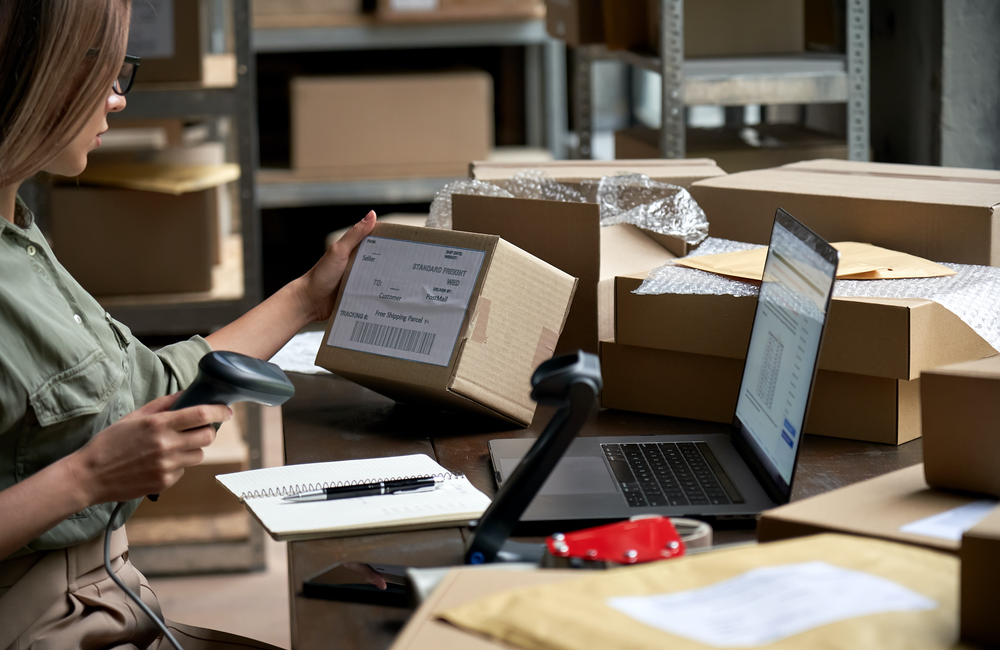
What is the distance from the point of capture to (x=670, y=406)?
129cm

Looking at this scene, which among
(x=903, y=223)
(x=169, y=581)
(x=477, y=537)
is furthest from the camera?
(x=169, y=581)

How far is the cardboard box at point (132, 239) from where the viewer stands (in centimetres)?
228

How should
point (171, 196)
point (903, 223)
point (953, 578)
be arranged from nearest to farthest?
point (953, 578)
point (903, 223)
point (171, 196)

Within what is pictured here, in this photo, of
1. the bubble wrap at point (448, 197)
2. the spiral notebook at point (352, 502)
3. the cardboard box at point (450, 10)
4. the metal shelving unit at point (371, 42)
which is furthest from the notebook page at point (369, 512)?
the cardboard box at point (450, 10)

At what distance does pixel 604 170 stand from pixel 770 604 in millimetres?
1124

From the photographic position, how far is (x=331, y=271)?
1327mm

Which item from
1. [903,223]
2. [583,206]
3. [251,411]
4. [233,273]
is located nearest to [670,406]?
[583,206]

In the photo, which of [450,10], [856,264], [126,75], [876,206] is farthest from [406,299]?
[450,10]

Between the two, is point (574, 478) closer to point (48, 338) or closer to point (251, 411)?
point (48, 338)

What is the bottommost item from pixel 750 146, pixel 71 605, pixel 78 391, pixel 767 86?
pixel 71 605

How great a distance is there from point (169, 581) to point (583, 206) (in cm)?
162

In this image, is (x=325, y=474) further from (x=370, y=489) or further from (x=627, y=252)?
(x=627, y=252)

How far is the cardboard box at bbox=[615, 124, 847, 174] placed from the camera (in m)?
2.22

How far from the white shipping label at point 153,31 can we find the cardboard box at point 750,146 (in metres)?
1.05
